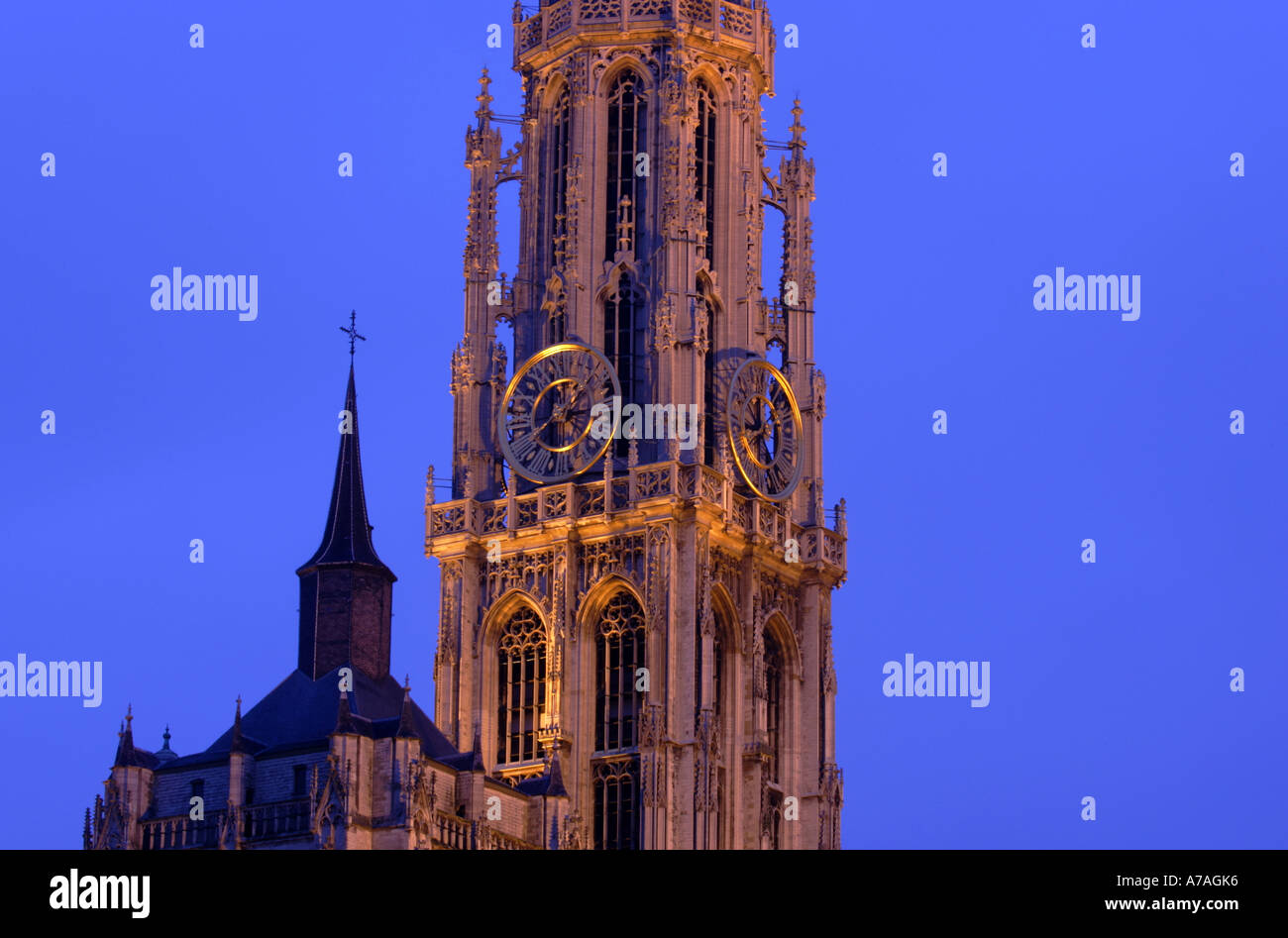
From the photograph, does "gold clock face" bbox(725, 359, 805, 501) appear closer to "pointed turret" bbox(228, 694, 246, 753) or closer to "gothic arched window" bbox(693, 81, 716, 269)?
"gothic arched window" bbox(693, 81, 716, 269)

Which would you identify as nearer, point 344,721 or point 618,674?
point 344,721

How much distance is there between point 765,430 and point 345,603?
22756 mm

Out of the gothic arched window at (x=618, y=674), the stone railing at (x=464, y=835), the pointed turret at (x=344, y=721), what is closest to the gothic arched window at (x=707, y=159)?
the gothic arched window at (x=618, y=674)

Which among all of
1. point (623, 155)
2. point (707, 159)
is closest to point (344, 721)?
point (623, 155)

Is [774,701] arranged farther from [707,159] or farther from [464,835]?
[464,835]

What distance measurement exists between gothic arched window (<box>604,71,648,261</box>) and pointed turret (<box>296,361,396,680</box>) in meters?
20.4

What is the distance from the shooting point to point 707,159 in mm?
117812

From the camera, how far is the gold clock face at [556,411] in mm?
112375

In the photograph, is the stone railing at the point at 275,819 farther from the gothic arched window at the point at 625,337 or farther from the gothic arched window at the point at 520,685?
the gothic arched window at the point at 625,337

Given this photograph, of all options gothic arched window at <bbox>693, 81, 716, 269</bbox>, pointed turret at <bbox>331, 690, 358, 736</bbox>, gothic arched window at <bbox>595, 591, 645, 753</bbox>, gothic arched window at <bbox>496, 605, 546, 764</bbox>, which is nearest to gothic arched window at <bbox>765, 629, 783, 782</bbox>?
gothic arched window at <bbox>595, 591, 645, 753</bbox>
